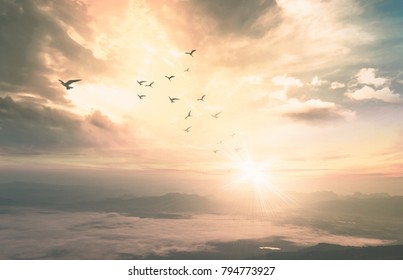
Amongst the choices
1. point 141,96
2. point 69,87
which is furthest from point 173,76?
point 69,87
